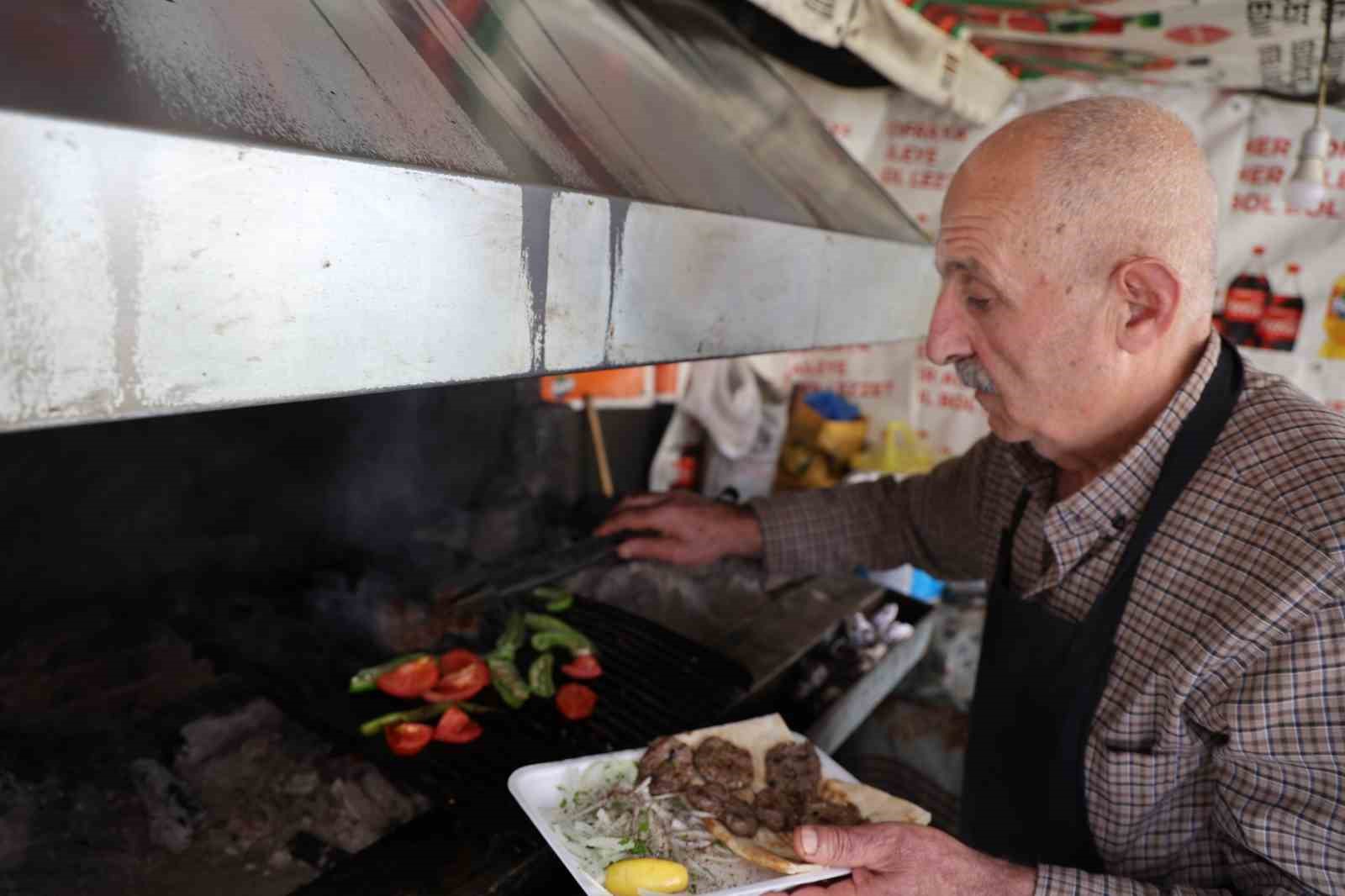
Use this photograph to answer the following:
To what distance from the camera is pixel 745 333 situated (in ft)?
5.92

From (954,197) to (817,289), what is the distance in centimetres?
35

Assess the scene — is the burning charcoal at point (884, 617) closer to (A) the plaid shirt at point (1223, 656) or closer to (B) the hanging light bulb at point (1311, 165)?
(A) the plaid shirt at point (1223, 656)

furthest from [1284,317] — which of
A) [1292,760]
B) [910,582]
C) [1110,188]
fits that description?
[1292,760]

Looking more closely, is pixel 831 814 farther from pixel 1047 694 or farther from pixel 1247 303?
pixel 1247 303

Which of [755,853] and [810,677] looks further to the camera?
[810,677]

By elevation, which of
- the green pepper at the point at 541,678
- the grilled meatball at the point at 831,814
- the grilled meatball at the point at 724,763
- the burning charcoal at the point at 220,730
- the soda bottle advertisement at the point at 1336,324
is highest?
the soda bottle advertisement at the point at 1336,324

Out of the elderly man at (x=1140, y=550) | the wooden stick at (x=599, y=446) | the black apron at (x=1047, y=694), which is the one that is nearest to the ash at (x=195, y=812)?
the elderly man at (x=1140, y=550)

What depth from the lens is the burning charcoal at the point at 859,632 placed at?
3035 mm

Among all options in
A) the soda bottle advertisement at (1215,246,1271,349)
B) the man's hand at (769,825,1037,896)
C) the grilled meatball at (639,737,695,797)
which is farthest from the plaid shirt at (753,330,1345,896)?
the soda bottle advertisement at (1215,246,1271,349)

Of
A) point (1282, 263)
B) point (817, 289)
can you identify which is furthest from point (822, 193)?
point (1282, 263)

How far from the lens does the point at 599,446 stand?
195 inches

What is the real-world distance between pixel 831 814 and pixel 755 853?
248 millimetres

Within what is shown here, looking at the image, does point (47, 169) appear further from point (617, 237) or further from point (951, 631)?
point (951, 631)

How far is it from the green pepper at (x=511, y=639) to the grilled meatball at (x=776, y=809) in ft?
3.23
